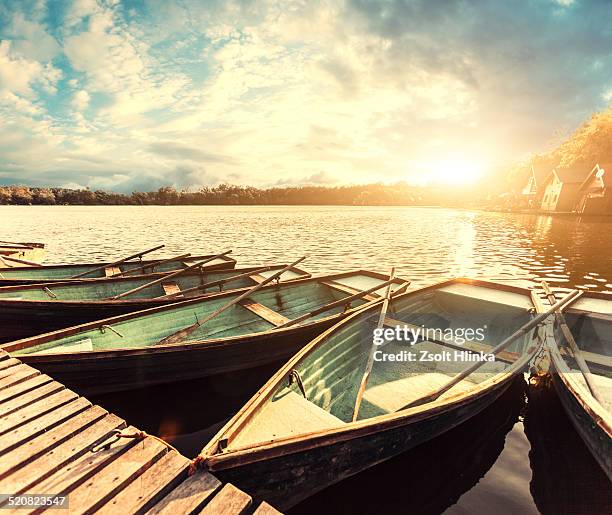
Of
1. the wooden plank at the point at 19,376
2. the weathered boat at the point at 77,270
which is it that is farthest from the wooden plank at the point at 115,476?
the weathered boat at the point at 77,270

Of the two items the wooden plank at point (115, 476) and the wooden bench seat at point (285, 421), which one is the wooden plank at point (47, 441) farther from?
the wooden bench seat at point (285, 421)

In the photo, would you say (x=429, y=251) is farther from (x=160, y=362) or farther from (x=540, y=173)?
(x=540, y=173)

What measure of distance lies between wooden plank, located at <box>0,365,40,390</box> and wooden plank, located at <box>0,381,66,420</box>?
1.39 feet

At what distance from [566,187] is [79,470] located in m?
70.3

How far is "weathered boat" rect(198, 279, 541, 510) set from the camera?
3605mm

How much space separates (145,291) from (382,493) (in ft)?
31.1

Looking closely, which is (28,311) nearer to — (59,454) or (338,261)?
(59,454)

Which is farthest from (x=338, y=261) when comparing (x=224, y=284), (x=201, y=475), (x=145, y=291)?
(x=201, y=475)

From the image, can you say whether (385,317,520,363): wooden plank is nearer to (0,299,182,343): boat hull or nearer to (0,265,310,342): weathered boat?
(0,265,310,342): weathered boat

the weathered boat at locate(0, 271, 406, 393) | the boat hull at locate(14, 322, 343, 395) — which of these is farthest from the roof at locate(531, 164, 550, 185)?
the boat hull at locate(14, 322, 343, 395)

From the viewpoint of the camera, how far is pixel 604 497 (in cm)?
483

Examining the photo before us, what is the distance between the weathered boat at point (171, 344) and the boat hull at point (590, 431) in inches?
190

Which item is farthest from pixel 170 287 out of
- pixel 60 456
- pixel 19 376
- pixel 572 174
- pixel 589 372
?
pixel 572 174

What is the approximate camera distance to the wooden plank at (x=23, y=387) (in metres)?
4.57
